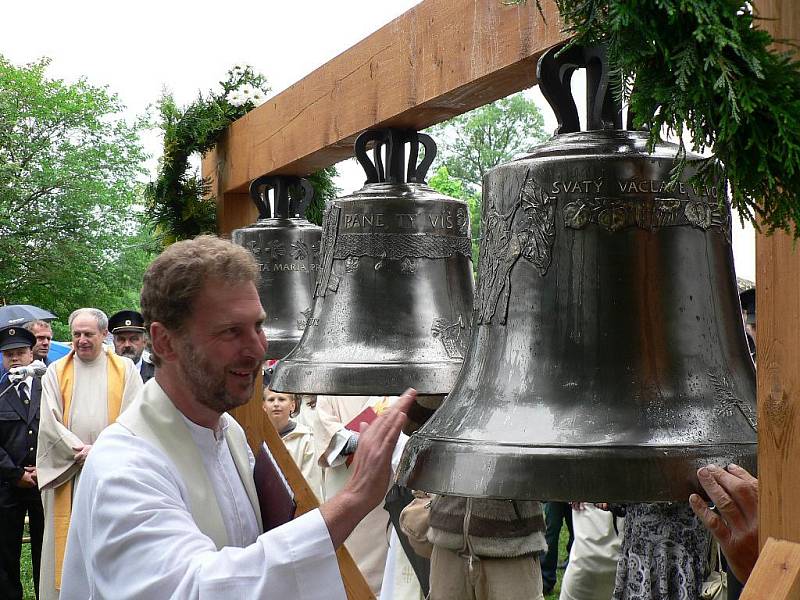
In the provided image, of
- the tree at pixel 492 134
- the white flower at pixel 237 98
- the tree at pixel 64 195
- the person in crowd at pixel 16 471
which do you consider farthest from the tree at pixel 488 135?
the white flower at pixel 237 98

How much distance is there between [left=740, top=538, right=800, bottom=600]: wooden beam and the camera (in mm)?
1608

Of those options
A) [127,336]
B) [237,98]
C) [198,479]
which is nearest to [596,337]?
[198,479]

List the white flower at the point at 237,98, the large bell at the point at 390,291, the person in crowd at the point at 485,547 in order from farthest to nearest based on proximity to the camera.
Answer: the white flower at the point at 237,98 < the person in crowd at the point at 485,547 < the large bell at the point at 390,291

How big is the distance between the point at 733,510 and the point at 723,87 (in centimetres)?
76

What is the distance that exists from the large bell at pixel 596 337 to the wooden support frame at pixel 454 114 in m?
0.19

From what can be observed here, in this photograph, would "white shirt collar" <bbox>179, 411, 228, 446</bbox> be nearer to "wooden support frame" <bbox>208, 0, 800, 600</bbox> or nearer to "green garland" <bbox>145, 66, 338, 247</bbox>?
"wooden support frame" <bbox>208, 0, 800, 600</bbox>

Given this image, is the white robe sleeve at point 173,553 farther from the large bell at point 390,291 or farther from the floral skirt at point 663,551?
the floral skirt at point 663,551

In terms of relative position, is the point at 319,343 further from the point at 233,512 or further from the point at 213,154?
the point at 213,154

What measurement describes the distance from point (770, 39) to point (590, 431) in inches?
28.7

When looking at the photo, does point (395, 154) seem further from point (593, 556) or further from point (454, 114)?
point (593, 556)

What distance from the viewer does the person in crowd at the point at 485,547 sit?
402cm

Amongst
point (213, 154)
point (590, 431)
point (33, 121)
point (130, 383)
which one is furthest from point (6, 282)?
point (590, 431)

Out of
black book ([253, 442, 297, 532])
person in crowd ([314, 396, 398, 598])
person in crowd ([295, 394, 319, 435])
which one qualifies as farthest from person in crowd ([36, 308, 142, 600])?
black book ([253, 442, 297, 532])

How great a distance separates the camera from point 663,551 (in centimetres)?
331
